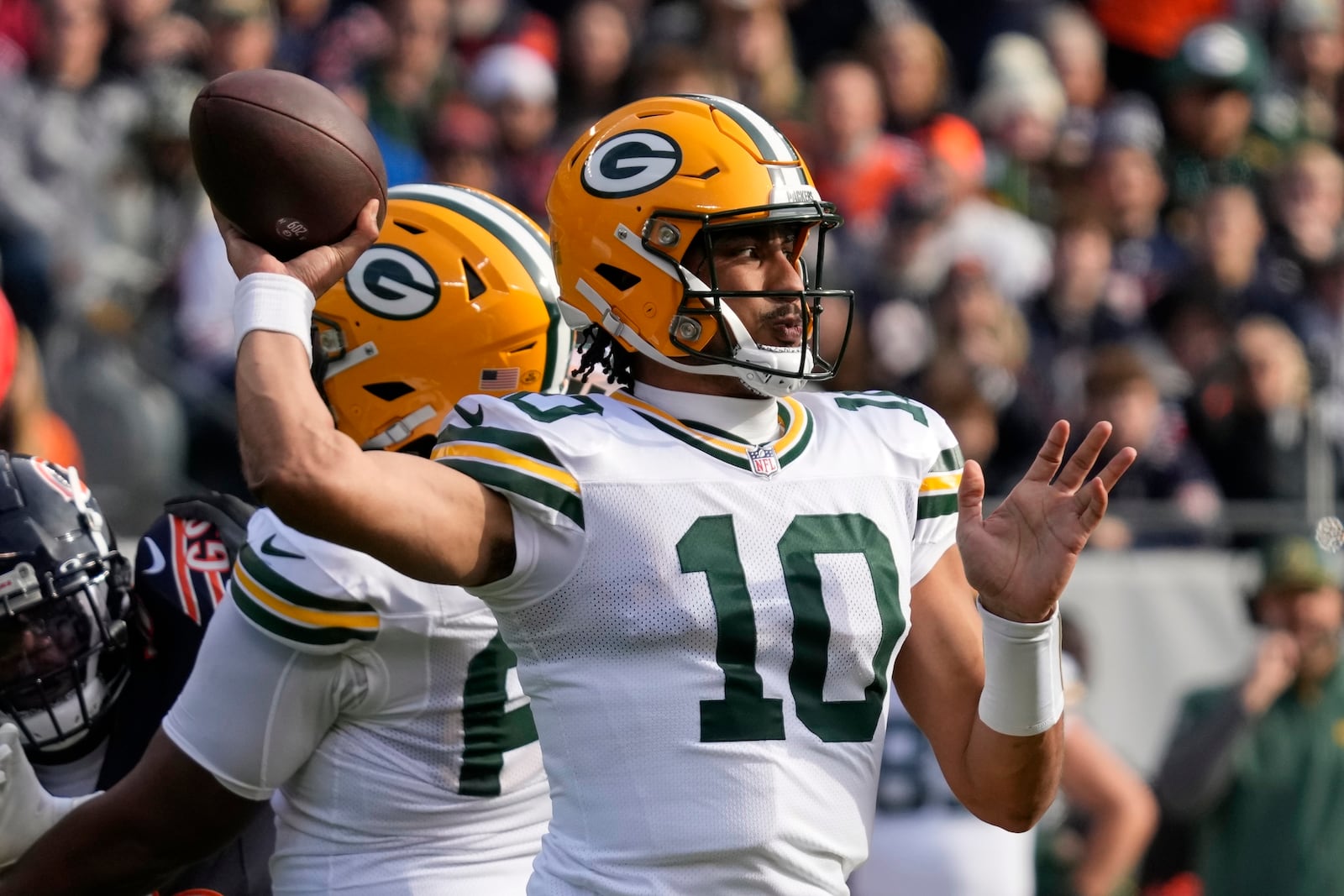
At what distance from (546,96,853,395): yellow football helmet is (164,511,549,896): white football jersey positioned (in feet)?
1.72

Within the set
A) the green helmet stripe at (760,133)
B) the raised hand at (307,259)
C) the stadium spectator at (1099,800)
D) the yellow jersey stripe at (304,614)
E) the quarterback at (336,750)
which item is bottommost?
the stadium spectator at (1099,800)

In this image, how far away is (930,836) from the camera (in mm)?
5223

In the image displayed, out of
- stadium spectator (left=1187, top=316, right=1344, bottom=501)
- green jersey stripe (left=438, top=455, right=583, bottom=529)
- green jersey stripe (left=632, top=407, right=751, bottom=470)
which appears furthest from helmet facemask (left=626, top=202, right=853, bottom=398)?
stadium spectator (left=1187, top=316, right=1344, bottom=501)

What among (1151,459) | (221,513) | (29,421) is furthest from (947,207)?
(221,513)

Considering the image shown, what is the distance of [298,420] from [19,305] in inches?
186

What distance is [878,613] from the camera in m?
2.58

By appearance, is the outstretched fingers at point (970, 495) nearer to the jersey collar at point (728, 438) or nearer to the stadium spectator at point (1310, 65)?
the jersey collar at point (728, 438)

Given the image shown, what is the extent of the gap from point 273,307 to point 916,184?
6.20m

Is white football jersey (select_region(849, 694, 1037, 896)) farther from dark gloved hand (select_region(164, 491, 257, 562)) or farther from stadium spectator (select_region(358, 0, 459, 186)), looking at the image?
stadium spectator (select_region(358, 0, 459, 186))

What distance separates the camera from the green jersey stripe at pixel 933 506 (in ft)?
8.89

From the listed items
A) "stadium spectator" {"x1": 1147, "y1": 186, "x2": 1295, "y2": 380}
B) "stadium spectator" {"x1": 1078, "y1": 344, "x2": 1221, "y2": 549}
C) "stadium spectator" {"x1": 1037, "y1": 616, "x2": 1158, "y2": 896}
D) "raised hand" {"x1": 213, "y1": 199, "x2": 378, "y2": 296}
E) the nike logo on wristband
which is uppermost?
"raised hand" {"x1": 213, "y1": 199, "x2": 378, "y2": 296}

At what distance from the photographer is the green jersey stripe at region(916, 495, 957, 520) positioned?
2.71 meters

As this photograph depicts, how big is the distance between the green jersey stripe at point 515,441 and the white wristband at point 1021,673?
0.64 m

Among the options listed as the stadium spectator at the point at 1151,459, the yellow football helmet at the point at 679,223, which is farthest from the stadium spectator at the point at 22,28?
the yellow football helmet at the point at 679,223
